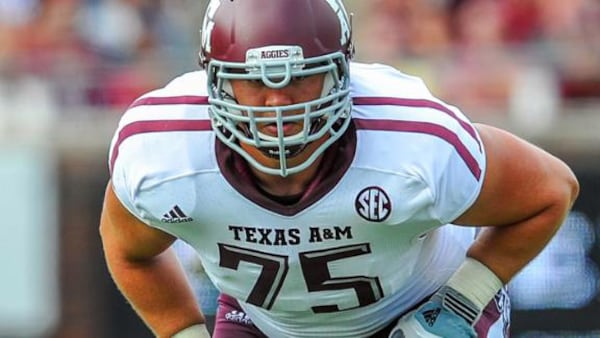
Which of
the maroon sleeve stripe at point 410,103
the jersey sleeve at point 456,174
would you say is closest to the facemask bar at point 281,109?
the maroon sleeve stripe at point 410,103

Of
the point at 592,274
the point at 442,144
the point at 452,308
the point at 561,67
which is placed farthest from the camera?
the point at 561,67

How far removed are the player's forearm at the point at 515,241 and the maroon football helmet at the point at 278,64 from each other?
0.54 m

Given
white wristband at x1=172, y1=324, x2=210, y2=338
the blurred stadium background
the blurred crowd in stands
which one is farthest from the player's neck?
the blurred crowd in stands

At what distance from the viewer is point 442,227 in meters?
3.66

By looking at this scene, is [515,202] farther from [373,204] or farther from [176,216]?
[176,216]

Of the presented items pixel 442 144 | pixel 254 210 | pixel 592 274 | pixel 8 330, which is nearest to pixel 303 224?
pixel 254 210

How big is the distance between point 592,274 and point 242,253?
11.4ft

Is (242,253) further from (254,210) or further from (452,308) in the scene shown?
(452,308)

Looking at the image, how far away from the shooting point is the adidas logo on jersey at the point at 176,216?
3283 millimetres

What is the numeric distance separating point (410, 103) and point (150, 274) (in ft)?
2.50

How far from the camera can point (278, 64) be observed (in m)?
3.14

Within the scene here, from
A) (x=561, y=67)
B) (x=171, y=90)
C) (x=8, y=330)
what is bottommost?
(x=8, y=330)

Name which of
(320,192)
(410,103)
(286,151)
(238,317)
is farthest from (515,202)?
(238,317)

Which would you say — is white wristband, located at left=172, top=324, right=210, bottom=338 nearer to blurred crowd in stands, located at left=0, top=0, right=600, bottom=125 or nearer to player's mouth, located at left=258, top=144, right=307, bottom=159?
player's mouth, located at left=258, top=144, right=307, bottom=159
